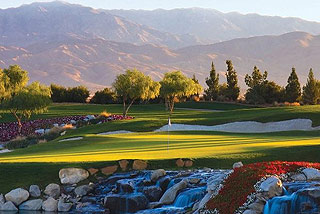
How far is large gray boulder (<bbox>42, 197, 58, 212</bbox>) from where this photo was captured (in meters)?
20.4

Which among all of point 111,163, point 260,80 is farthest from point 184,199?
point 260,80

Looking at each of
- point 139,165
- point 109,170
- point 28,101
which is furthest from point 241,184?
point 28,101

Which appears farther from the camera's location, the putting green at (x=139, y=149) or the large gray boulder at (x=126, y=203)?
the putting green at (x=139, y=149)

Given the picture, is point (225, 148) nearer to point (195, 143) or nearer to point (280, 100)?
point (195, 143)

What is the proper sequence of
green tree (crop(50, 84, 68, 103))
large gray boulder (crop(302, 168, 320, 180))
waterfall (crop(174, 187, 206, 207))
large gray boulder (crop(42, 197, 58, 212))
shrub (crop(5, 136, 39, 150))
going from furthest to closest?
green tree (crop(50, 84, 68, 103)), shrub (crop(5, 136, 39, 150)), large gray boulder (crop(42, 197, 58, 212)), waterfall (crop(174, 187, 206, 207)), large gray boulder (crop(302, 168, 320, 180))

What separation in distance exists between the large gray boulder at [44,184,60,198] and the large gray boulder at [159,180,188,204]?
441 cm

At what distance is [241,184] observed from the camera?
16.5m

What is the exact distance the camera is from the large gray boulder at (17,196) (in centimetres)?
2095

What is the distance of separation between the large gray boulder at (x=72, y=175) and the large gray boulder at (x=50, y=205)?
1.53 meters

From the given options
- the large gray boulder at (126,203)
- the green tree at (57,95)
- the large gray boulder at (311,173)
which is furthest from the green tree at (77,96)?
the large gray boulder at (311,173)

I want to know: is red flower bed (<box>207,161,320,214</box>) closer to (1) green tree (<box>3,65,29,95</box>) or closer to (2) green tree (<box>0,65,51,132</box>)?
(2) green tree (<box>0,65,51,132</box>)

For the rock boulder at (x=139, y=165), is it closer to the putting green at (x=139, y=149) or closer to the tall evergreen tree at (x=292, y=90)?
the putting green at (x=139, y=149)

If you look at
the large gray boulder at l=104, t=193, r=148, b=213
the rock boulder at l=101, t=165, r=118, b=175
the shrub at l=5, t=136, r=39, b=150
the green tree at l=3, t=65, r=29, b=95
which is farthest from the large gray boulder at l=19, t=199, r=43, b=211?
the green tree at l=3, t=65, r=29, b=95

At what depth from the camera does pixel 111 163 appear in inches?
898
